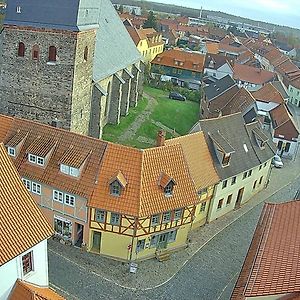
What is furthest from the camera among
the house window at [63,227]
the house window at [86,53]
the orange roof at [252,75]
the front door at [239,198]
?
the orange roof at [252,75]

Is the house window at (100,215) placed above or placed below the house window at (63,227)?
above

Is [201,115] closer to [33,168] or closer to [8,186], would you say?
[33,168]

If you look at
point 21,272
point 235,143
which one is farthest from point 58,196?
point 235,143

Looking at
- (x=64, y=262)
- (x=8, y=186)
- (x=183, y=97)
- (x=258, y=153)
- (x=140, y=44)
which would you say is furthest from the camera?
(x=140, y=44)

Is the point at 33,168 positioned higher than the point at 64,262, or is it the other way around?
the point at 33,168

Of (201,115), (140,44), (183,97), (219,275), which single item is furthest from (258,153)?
(140,44)

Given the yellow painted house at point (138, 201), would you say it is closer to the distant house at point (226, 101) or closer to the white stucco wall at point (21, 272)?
the white stucco wall at point (21, 272)

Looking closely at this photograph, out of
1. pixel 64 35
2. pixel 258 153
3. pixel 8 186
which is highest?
pixel 64 35

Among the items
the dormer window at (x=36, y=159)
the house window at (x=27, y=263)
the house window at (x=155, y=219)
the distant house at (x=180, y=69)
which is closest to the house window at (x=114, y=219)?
the house window at (x=155, y=219)
